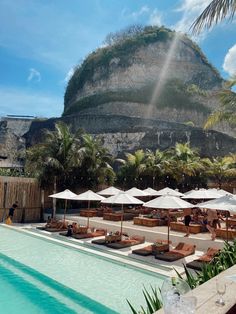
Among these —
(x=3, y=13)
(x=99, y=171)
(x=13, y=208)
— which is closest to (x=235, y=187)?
(x=99, y=171)

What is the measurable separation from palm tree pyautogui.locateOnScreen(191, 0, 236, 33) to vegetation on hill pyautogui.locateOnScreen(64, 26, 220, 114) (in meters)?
59.4

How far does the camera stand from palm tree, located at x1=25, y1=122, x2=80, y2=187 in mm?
20422

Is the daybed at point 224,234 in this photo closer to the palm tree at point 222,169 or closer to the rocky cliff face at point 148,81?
the palm tree at point 222,169

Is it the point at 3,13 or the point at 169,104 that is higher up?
the point at 169,104

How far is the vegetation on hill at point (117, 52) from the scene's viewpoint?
67.9 m

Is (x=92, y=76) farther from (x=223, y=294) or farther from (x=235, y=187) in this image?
(x=223, y=294)

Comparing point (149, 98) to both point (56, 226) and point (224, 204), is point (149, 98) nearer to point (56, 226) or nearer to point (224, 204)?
point (56, 226)

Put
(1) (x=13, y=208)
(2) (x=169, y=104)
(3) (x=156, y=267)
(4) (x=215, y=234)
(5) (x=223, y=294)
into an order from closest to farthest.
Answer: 1. (5) (x=223, y=294)
2. (3) (x=156, y=267)
3. (4) (x=215, y=234)
4. (1) (x=13, y=208)
5. (2) (x=169, y=104)

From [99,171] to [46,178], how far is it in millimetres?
4130

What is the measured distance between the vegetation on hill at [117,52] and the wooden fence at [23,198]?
1840 inches

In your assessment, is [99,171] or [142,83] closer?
[99,171]

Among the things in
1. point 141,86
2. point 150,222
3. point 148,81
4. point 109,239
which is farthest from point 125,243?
point 148,81

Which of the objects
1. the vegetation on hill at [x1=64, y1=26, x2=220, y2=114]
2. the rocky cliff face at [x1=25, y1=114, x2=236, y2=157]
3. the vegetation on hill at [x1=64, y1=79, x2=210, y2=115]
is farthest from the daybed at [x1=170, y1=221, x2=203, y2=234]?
the vegetation on hill at [x1=64, y1=26, x2=220, y2=114]

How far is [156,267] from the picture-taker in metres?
10.0
